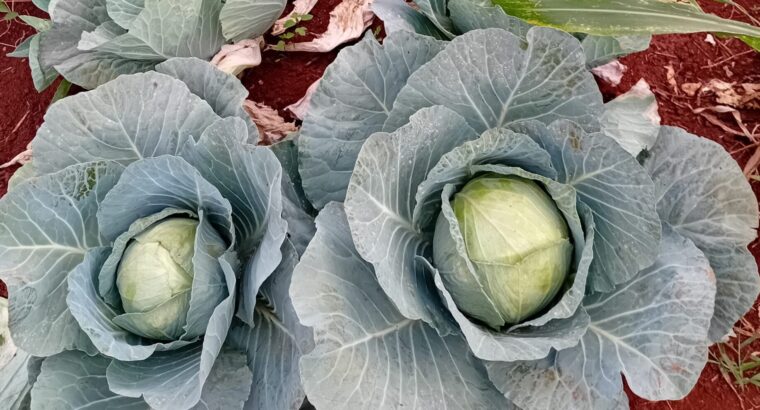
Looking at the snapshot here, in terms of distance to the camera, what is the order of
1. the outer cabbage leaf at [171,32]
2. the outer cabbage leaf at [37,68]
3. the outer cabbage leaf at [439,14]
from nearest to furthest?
the outer cabbage leaf at [439,14] < the outer cabbage leaf at [171,32] < the outer cabbage leaf at [37,68]

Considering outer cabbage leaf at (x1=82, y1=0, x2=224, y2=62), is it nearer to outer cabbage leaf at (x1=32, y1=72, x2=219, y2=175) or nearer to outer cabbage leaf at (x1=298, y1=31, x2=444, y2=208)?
outer cabbage leaf at (x1=32, y1=72, x2=219, y2=175)

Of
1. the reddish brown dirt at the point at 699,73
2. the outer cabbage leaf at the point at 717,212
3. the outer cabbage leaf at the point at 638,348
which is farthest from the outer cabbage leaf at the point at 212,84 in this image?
the reddish brown dirt at the point at 699,73

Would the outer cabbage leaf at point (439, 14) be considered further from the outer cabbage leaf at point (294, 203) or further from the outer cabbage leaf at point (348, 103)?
the outer cabbage leaf at point (294, 203)

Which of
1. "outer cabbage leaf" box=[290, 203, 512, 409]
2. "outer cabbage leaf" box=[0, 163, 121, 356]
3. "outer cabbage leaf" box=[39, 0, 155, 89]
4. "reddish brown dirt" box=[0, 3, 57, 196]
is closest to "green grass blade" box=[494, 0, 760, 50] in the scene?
"outer cabbage leaf" box=[290, 203, 512, 409]

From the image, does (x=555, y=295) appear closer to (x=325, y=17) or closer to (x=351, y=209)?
(x=351, y=209)

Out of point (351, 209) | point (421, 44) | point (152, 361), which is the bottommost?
point (152, 361)

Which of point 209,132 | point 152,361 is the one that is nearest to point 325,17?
point 209,132
